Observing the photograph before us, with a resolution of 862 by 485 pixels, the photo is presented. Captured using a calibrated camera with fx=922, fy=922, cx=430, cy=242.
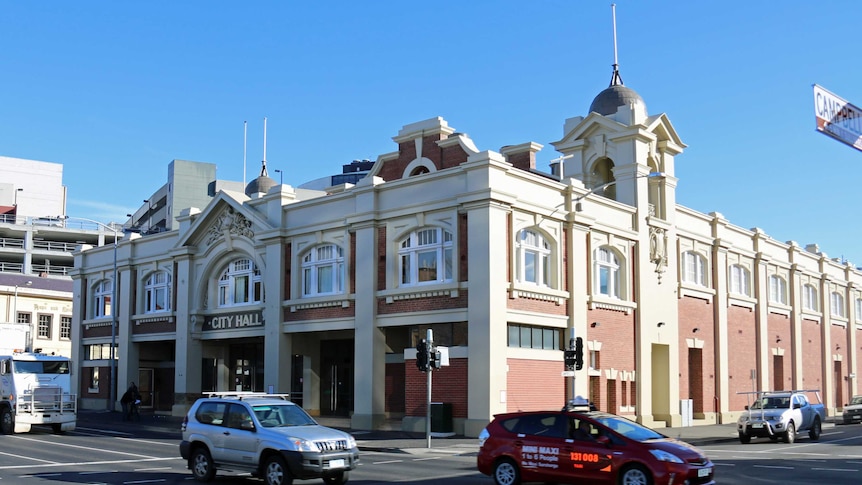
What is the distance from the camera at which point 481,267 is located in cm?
3062

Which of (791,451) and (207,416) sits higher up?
(207,416)

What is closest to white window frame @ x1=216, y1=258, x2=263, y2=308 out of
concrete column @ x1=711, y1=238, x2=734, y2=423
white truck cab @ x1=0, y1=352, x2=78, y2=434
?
white truck cab @ x1=0, y1=352, x2=78, y2=434

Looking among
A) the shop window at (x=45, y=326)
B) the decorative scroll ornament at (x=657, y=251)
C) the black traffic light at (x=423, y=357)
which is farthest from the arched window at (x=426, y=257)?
the shop window at (x=45, y=326)

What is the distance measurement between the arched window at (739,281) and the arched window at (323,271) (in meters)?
20.5

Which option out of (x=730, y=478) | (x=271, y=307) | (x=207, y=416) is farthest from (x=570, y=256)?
(x=207, y=416)

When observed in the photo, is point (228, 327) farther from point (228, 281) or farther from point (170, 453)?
point (170, 453)

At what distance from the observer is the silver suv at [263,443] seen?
16.5 metres

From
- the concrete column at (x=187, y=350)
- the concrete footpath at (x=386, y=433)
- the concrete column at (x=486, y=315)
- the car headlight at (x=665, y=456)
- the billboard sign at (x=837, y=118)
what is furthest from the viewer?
the concrete column at (x=187, y=350)

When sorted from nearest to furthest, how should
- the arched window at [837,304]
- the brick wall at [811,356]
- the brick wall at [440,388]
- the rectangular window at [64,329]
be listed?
1. the brick wall at [440,388]
2. the brick wall at [811,356]
3. the arched window at [837,304]
4. the rectangular window at [64,329]

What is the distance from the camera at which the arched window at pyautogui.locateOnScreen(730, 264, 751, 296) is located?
45.8m

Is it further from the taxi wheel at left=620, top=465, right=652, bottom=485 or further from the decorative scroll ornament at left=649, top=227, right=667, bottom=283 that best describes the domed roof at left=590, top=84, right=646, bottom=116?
the taxi wheel at left=620, top=465, right=652, bottom=485

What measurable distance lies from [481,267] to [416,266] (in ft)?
11.4

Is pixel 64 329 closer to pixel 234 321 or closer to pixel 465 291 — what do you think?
pixel 234 321

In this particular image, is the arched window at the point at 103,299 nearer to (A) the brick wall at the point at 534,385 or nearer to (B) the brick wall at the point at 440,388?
(B) the brick wall at the point at 440,388
